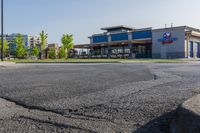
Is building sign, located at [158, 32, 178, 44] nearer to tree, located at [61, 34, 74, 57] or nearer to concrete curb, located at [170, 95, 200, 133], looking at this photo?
tree, located at [61, 34, 74, 57]

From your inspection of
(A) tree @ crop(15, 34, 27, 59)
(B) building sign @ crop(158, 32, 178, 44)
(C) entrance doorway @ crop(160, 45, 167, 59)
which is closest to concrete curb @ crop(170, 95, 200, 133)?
(B) building sign @ crop(158, 32, 178, 44)

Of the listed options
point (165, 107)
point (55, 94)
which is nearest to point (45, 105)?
point (55, 94)

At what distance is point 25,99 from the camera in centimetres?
611

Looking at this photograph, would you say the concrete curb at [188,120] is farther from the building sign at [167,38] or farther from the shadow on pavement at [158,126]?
the building sign at [167,38]

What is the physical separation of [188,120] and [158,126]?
2.12 ft

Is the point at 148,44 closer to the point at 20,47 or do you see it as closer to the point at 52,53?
the point at 52,53

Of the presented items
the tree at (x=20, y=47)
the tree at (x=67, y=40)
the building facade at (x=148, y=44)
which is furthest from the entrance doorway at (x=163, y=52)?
the tree at (x=20, y=47)

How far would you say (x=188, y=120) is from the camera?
3.42 m

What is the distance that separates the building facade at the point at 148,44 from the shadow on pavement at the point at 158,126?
51.8m

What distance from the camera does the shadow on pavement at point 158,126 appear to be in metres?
3.80

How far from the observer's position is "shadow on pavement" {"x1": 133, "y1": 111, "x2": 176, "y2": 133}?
3805 mm

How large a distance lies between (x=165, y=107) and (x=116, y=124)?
54.5 inches

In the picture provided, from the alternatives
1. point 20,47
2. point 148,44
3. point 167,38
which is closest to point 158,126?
point 167,38

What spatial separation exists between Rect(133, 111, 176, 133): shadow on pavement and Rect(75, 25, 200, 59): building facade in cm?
5179
